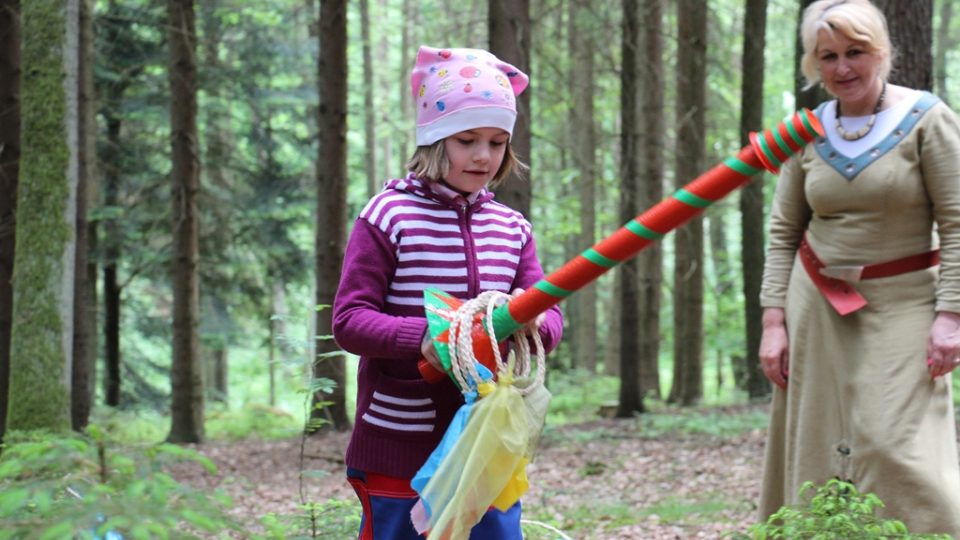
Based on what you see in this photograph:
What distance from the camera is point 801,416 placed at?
13.8 ft

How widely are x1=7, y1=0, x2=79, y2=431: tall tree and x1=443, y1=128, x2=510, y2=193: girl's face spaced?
20.6 feet

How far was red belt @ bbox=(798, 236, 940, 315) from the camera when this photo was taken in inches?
157

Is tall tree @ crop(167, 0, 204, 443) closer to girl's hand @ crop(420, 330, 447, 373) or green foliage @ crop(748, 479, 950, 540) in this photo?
girl's hand @ crop(420, 330, 447, 373)

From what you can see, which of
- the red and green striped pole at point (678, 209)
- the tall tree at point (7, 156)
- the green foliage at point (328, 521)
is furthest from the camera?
the tall tree at point (7, 156)

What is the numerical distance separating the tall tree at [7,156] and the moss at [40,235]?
249cm

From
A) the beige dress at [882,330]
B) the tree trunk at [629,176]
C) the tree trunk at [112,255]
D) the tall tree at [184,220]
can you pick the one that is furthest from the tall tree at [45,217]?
the tree trunk at [112,255]

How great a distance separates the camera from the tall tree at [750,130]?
46.4 feet

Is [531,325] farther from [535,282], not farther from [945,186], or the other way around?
[945,186]

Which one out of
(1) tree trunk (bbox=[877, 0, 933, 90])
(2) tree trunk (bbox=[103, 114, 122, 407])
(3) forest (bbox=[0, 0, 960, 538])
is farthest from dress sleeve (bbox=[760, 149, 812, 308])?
(2) tree trunk (bbox=[103, 114, 122, 407])

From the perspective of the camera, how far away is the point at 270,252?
18.4m

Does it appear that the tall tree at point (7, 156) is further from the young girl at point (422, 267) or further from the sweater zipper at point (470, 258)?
the sweater zipper at point (470, 258)

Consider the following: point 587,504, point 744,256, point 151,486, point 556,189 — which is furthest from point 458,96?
point 556,189

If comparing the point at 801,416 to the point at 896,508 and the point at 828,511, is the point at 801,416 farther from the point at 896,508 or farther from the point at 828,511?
the point at 828,511

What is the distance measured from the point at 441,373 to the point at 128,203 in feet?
54.8
